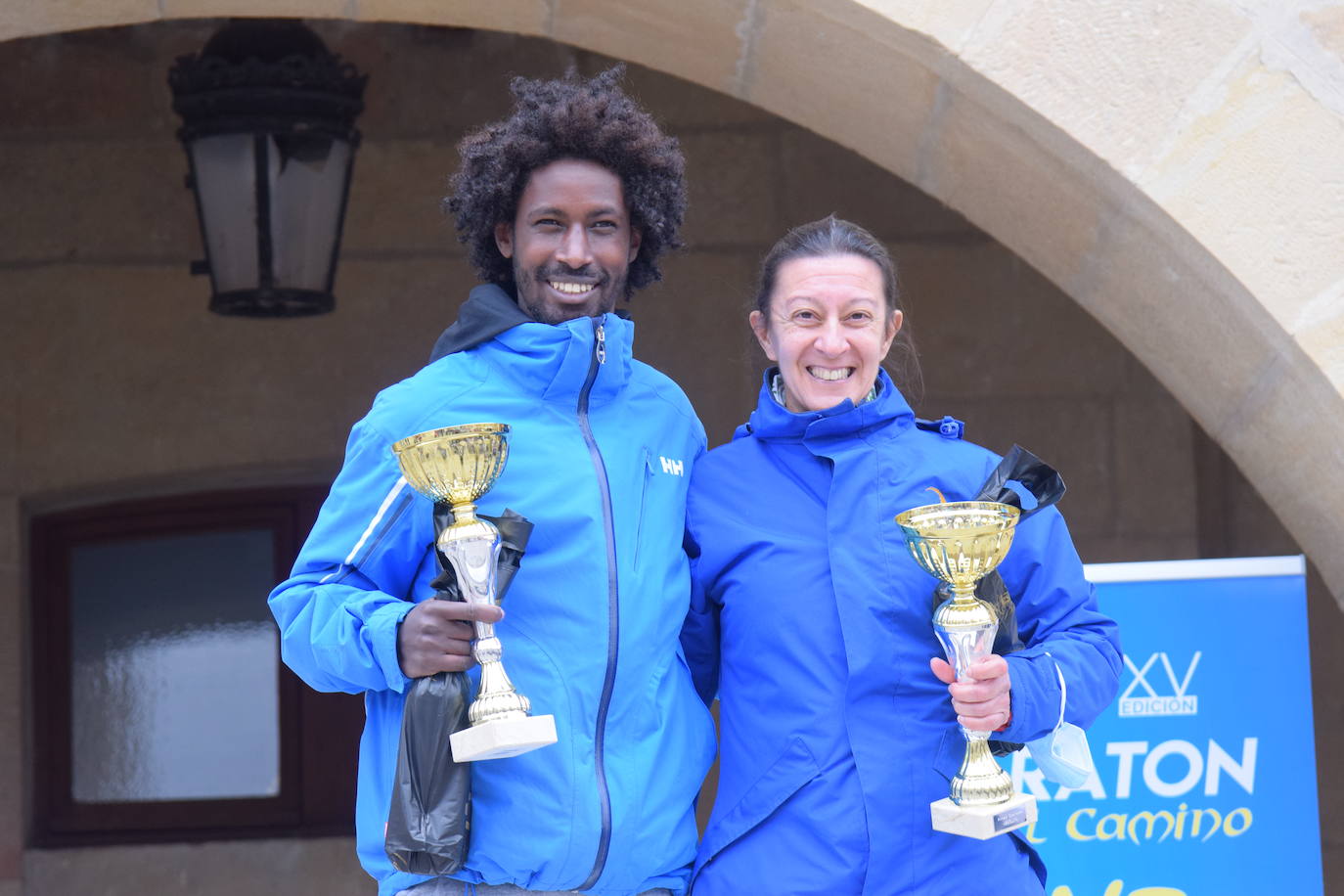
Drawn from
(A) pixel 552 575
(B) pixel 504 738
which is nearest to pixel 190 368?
(A) pixel 552 575

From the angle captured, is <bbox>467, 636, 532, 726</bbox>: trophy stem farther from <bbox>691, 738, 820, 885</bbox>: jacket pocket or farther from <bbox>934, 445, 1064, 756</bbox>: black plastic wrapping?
<bbox>934, 445, 1064, 756</bbox>: black plastic wrapping

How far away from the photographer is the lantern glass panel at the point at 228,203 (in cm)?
383

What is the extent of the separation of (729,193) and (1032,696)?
115 inches

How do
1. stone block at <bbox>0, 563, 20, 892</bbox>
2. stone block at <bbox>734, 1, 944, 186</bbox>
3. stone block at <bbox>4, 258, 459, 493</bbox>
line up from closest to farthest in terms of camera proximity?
stone block at <bbox>734, 1, 944, 186</bbox> → stone block at <bbox>0, 563, 20, 892</bbox> → stone block at <bbox>4, 258, 459, 493</bbox>

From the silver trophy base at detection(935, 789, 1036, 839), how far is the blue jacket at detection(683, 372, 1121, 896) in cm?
10

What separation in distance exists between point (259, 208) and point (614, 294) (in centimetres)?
136

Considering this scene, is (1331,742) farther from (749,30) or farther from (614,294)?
(614,294)

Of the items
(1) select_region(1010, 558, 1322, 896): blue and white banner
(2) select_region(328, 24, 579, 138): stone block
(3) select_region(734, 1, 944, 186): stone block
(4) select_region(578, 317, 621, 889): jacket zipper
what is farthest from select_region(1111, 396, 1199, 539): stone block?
(4) select_region(578, 317, 621, 889): jacket zipper

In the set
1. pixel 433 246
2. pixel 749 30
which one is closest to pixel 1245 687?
pixel 749 30

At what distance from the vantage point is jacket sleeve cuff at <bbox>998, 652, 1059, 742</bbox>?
8.27ft

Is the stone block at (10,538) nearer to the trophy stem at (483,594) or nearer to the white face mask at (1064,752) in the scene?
the trophy stem at (483,594)

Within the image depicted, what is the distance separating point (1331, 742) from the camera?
200 inches

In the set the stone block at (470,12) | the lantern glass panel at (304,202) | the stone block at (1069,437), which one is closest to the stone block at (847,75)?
the stone block at (470,12)

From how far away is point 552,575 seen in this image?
2555 mm
